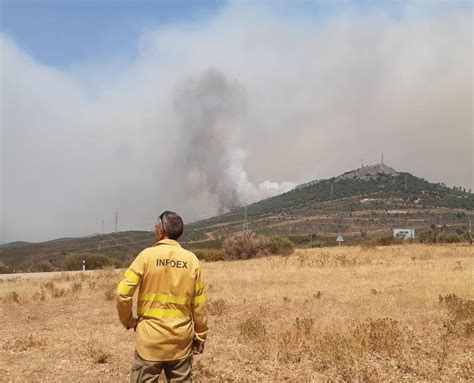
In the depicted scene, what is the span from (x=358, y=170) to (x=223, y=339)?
189 metres

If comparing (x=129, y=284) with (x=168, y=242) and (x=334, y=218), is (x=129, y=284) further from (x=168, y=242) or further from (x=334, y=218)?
(x=334, y=218)

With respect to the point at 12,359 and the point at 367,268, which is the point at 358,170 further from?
the point at 12,359

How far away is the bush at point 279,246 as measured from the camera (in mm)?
37500

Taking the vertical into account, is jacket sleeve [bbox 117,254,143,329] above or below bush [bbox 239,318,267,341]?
above

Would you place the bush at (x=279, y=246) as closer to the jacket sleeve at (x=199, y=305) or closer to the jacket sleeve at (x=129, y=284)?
the jacket sleeve at (x=199, y=305)

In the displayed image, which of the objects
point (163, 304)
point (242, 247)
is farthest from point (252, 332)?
point (242, 247)

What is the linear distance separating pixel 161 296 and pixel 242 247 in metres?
32.9

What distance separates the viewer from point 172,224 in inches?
168

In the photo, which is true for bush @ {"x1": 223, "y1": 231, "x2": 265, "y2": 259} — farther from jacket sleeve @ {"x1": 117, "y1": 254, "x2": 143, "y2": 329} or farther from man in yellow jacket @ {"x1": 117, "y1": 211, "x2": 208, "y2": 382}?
jacket sleeve @ {"x1": 117, "y1": 254, "x2": 143, "y2": 329}

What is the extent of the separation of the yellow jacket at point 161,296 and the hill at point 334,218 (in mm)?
63032

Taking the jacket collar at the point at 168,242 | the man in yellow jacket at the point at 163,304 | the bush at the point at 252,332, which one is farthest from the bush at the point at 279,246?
the jacket collar at the point at 168,242

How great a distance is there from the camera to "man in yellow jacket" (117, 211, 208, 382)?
4.07m

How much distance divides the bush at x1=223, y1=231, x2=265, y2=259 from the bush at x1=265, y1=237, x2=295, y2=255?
0.72 m

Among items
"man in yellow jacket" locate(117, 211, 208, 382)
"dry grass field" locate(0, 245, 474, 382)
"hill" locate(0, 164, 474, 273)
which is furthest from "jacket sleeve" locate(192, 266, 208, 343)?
"hill" locate(0, 164, 474, 273)
